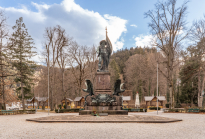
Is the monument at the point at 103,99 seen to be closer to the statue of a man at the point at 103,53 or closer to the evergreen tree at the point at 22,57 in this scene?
the statue of a man at the point at 103,53

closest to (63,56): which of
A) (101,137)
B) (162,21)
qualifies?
(162,21)

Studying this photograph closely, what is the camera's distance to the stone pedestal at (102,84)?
16.8 meters

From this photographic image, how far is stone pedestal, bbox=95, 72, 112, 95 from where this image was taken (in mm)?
16812

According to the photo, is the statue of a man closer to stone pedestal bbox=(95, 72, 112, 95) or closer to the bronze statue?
the bronze statue

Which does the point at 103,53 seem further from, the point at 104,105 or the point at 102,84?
the point at 104,105

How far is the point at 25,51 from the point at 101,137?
25.0m

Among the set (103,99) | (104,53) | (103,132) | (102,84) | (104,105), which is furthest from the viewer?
(104,53)

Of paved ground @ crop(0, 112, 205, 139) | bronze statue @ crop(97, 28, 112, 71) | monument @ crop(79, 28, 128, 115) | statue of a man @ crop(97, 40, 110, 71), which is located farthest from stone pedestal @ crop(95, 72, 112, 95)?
paved ground @ crop(0, 112, 205, 139)

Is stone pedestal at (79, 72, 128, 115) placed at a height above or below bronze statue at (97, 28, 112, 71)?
below

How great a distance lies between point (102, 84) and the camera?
16984 millimetres

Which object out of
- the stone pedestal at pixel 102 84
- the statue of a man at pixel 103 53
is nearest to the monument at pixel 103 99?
the stone pedestal at pixel 102 84

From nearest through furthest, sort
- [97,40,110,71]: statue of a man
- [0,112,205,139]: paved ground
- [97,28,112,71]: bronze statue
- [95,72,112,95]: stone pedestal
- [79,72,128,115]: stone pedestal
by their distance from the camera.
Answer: [0,112,205,139]: paved ground
[79,72,128,115]: stone pedestal
[95,72,112,95]: stone pedestal
[97,28,112,71]: bronze statue
[97,40,110,71]: statue of a man

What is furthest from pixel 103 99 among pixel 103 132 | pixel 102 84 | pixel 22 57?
pixel 22 57

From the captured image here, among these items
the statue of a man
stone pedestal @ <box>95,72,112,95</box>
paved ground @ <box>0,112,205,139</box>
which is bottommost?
paved ground @ <box>0,112,205,139</box>
